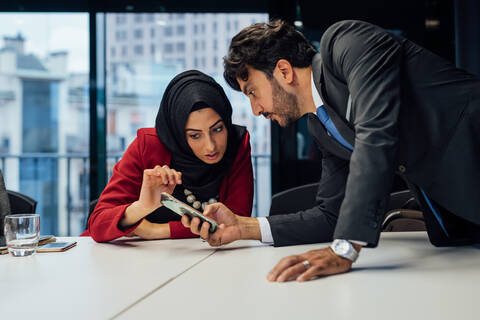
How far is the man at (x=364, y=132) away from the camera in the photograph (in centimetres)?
92

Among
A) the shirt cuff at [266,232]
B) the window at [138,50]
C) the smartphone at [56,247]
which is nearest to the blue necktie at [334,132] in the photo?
the shirt cuff at [266,232]

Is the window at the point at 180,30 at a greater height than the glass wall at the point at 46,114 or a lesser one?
greater

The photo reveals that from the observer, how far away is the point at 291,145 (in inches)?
133

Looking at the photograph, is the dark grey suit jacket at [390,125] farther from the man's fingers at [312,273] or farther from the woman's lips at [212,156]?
the woman's lips at [212,156]

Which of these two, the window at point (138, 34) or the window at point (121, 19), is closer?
the window at point (121, 19)

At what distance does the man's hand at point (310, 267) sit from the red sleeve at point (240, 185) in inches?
31.6

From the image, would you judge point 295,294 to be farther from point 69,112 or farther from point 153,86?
point 69,112

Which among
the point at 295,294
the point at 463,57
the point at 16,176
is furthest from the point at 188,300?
the point at 16,176

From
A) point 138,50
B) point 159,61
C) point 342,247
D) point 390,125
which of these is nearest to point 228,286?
point 342,247

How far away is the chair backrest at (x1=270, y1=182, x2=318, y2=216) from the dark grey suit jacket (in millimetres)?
695

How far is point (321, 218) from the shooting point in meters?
1.36

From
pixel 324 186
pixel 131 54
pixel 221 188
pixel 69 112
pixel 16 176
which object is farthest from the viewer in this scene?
pixel 16 176

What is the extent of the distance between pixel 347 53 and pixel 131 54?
3.57m

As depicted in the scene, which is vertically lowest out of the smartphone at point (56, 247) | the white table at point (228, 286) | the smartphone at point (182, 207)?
the smartphone at point (56, 247)
